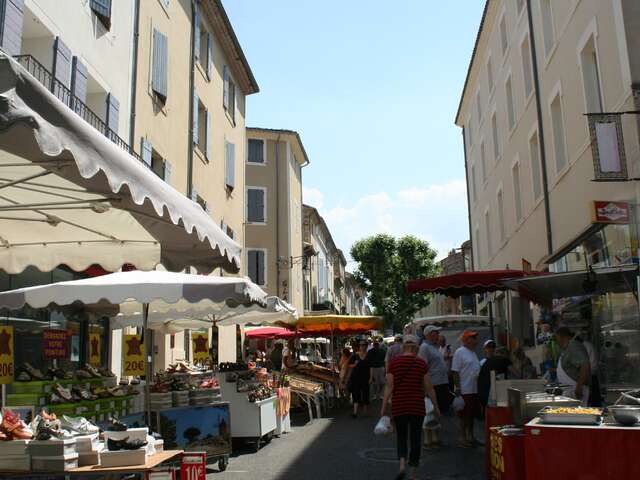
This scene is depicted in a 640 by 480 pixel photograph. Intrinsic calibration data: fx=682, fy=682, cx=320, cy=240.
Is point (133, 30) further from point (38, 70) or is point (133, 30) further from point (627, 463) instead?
point (627, 463)

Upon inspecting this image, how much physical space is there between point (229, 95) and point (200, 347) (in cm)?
1370

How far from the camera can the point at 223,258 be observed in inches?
214

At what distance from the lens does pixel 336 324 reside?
851 inches

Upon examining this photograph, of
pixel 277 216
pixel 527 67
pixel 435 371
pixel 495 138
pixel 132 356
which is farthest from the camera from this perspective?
pixel 277 216

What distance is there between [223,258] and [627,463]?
3.32 meters

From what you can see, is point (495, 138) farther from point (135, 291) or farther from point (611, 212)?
point (135, 291)

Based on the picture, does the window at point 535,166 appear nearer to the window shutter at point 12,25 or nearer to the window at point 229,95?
the window at point 229,95

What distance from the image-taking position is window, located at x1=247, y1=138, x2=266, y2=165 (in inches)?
1479

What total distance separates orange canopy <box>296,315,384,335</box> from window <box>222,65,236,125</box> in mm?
7679

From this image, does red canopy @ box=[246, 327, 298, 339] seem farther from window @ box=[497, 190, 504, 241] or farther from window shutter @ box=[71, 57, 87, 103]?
window shutter @ box=[71, 57, 87, 103]

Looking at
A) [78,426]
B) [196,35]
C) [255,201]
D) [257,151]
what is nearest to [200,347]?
[78,426]

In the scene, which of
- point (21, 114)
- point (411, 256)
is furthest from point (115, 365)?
point (411, 256)

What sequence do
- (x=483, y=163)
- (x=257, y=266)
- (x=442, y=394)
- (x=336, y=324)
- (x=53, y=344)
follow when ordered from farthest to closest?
(x=257, y=266)
(x=483, y=163)
(x=336, y=324)
(x=442, y=394)
(x=53, y=344)

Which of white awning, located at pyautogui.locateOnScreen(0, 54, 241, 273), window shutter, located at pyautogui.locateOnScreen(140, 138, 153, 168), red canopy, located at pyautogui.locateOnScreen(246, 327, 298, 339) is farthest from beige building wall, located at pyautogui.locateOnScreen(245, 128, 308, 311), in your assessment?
white awning, located at pyautogui.locateOnScreen(0, 54, 241, 273)
